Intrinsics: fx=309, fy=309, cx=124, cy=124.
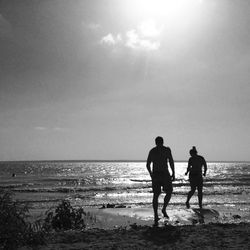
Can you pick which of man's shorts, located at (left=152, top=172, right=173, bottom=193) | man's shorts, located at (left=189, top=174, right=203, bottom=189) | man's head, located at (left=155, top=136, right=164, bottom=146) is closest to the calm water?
man's shorts, located at (left=189, top=174, right=203, bottom=189)

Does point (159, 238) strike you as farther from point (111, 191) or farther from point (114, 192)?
point (111, 191)

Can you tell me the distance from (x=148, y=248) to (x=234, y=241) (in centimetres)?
156

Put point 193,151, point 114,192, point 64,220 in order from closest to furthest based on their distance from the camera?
point 64,220
point 193,151
point 114,192

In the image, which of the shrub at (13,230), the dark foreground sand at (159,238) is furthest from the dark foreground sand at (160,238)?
the shrub at (13,230)

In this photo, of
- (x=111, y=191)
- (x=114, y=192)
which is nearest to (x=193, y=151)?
(x=114, y=192)

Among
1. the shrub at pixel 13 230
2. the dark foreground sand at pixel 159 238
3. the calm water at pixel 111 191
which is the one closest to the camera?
the shrub at pixel 13 230

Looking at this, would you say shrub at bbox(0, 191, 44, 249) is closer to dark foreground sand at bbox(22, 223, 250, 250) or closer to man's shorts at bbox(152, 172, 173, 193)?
dark foreground sand at bbox(22, 223, 250, 250)

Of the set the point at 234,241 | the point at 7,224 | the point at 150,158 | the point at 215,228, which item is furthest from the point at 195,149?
the point at 7,224

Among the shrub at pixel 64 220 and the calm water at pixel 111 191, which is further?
the calm water at pixel 111 191

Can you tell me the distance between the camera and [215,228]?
6.47 meters

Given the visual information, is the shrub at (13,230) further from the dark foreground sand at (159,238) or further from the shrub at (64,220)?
the shrub at (64,220)

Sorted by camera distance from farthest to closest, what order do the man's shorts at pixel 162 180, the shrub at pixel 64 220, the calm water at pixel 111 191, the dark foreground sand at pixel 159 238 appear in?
1. the calm water at pixel 111 191
2. the shrub at pixel 64 220
3. the man's shorts at pixel 162 180
4. the dark foreground sand at pixel 159 238

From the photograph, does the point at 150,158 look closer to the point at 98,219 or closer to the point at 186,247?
the point at 186,247

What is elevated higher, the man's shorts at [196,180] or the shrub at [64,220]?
the man's shorts at [196,180]
